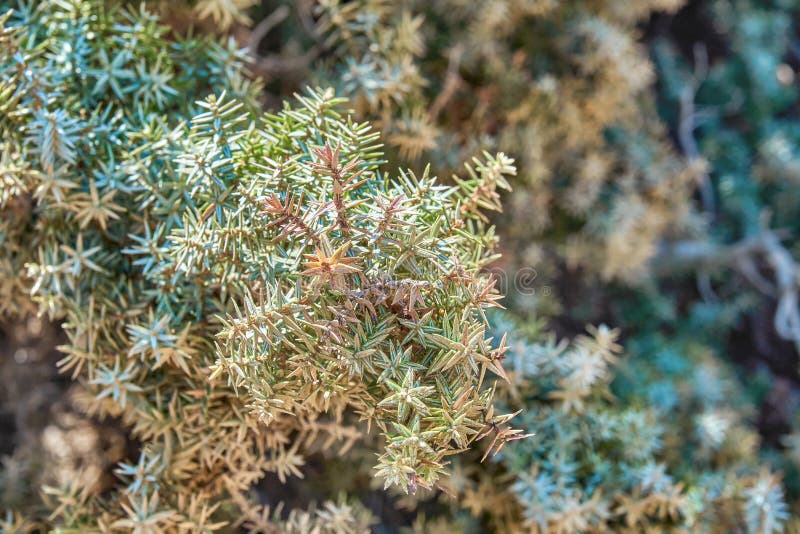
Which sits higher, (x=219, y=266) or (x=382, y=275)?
(x=382, y=275)

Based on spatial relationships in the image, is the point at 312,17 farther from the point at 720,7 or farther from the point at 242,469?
the point at 720,7

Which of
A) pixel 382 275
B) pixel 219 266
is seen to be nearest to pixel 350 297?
pixel 382 275

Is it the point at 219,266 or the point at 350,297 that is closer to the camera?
the point at 350,297

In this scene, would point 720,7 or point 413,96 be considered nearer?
point 413,96

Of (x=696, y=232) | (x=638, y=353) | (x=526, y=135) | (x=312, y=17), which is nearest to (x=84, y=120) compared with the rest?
(x=312, y=17)

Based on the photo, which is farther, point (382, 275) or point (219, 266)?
point (219, 266)

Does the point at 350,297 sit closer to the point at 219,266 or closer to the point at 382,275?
the point at 382,275

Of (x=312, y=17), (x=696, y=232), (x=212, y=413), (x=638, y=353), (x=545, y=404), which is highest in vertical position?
(x=312, y=17)

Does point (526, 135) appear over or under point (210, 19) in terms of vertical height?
under
